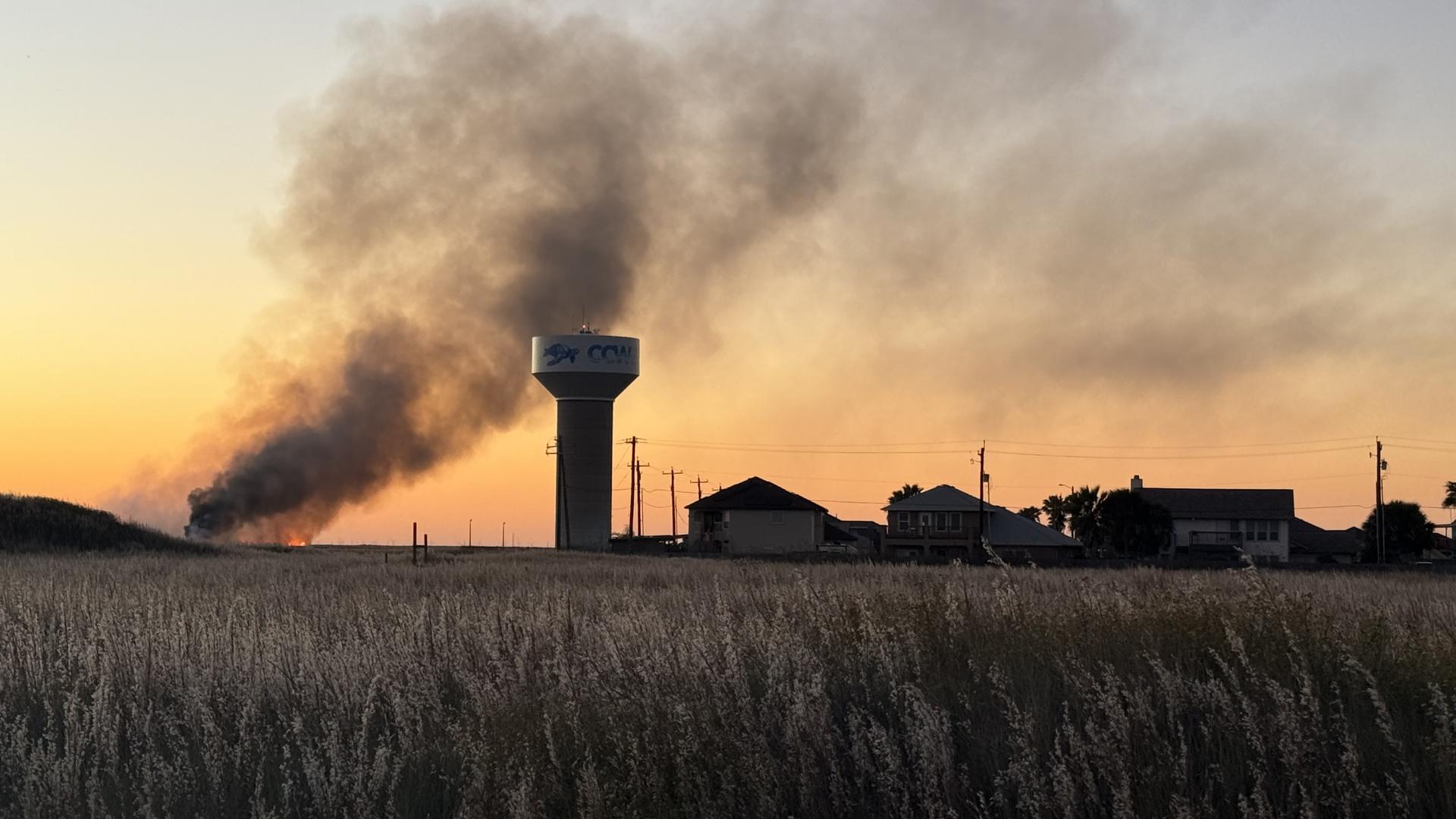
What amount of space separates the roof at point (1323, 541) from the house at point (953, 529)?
21.2 m

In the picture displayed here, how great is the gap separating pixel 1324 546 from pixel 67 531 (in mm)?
86614

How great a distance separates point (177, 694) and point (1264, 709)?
8.00 meters

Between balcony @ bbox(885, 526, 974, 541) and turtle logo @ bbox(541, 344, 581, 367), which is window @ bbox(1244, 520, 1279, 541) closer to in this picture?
balcony @ bbox(885, 526, 974, 541)

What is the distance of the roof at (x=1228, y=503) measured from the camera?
333 feet

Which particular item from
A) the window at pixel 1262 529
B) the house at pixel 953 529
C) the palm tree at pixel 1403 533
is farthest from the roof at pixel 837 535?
the palm tree at pixel 1403 533

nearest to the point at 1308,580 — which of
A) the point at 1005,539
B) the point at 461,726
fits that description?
the point at 461,726

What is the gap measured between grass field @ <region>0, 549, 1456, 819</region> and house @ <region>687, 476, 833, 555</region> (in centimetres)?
8648

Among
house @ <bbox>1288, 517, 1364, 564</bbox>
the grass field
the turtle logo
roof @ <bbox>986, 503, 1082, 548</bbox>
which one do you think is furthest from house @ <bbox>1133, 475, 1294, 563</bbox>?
the grass field

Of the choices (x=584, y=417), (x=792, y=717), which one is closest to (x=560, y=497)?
(x=584, y=417)

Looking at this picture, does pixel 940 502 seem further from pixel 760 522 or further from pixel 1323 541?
Result: pixel 1323 541

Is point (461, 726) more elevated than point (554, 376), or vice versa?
point (554, 376)

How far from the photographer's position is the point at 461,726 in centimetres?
956

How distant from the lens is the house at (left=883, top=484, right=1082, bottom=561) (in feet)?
311

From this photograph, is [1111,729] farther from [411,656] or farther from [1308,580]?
[1308,580]
